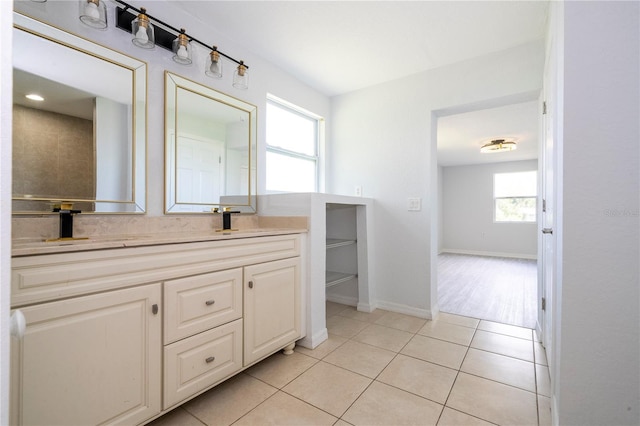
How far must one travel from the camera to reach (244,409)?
1463 millimetres

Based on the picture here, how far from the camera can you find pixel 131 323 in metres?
1.19

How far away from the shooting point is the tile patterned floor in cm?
141

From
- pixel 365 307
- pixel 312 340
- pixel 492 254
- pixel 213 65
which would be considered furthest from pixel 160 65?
pixel 492 254

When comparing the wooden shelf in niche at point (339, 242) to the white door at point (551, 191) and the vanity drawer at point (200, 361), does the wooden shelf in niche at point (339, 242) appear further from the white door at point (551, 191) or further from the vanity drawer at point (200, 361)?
the white door at point (551, 191)

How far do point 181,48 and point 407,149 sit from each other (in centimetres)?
210

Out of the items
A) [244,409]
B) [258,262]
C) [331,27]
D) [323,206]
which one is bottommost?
[244,409]

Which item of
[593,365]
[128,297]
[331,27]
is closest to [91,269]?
[128,297]

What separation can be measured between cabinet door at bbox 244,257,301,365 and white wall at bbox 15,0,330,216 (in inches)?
30.8

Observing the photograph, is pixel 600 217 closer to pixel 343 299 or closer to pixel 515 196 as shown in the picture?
pixel 343 299

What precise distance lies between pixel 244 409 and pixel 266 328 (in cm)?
45

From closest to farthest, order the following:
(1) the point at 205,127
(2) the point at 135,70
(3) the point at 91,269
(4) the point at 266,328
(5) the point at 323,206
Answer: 1. (3) the point at 91,269
2. (2) the point at 135,70
3. (4) the point at 266,328
4. (1) the point at 205,127
5. (5) the point at 323,206

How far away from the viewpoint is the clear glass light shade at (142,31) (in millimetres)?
1570

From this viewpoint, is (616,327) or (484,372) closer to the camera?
(616,327)

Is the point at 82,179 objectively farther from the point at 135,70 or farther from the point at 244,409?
the point at 244,409
